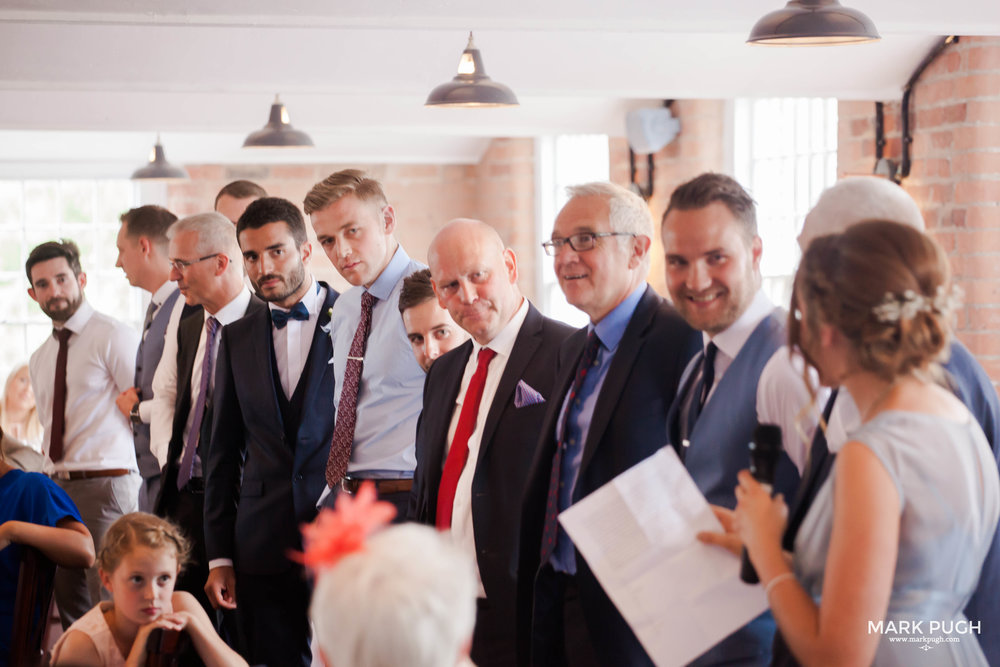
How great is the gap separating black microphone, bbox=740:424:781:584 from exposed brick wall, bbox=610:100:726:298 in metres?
5.04

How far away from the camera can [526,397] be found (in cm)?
266

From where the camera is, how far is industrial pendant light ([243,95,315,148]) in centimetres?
557

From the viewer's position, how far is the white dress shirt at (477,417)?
8.86ft

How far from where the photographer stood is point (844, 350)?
1.58 meters

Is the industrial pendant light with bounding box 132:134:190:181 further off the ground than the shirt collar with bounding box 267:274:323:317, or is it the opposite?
the industrial pendant light with bounding box 132:134:190:181

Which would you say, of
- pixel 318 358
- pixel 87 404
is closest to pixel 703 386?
pixel 318 358

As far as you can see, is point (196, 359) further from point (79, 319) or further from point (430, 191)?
point (430, 191)

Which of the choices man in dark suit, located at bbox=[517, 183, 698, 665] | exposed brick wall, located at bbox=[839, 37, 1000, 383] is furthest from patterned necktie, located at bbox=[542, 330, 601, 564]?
exposed brick wall, located at bbox=[839, 37, 1000, 383]

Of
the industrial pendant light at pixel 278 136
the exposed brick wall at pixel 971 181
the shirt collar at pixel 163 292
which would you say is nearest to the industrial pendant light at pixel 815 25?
the exposed brick wall at pixel 971 181

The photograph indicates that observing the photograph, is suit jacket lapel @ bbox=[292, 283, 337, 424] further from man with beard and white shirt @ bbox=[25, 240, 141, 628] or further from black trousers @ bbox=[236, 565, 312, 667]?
man with beard and white shirt @ bbox=[25, 240, 141, 628]

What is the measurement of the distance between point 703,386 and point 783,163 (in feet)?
15.0

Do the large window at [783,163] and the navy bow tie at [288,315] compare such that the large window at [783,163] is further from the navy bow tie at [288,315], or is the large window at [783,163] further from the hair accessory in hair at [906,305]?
the hair accessory in hair at [906,305]

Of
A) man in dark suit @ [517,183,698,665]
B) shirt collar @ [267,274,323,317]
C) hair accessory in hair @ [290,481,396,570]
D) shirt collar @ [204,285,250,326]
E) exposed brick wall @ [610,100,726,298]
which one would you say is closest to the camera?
hair accessory in hair @ [290,481,396,570]

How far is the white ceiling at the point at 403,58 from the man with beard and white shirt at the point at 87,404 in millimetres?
992
